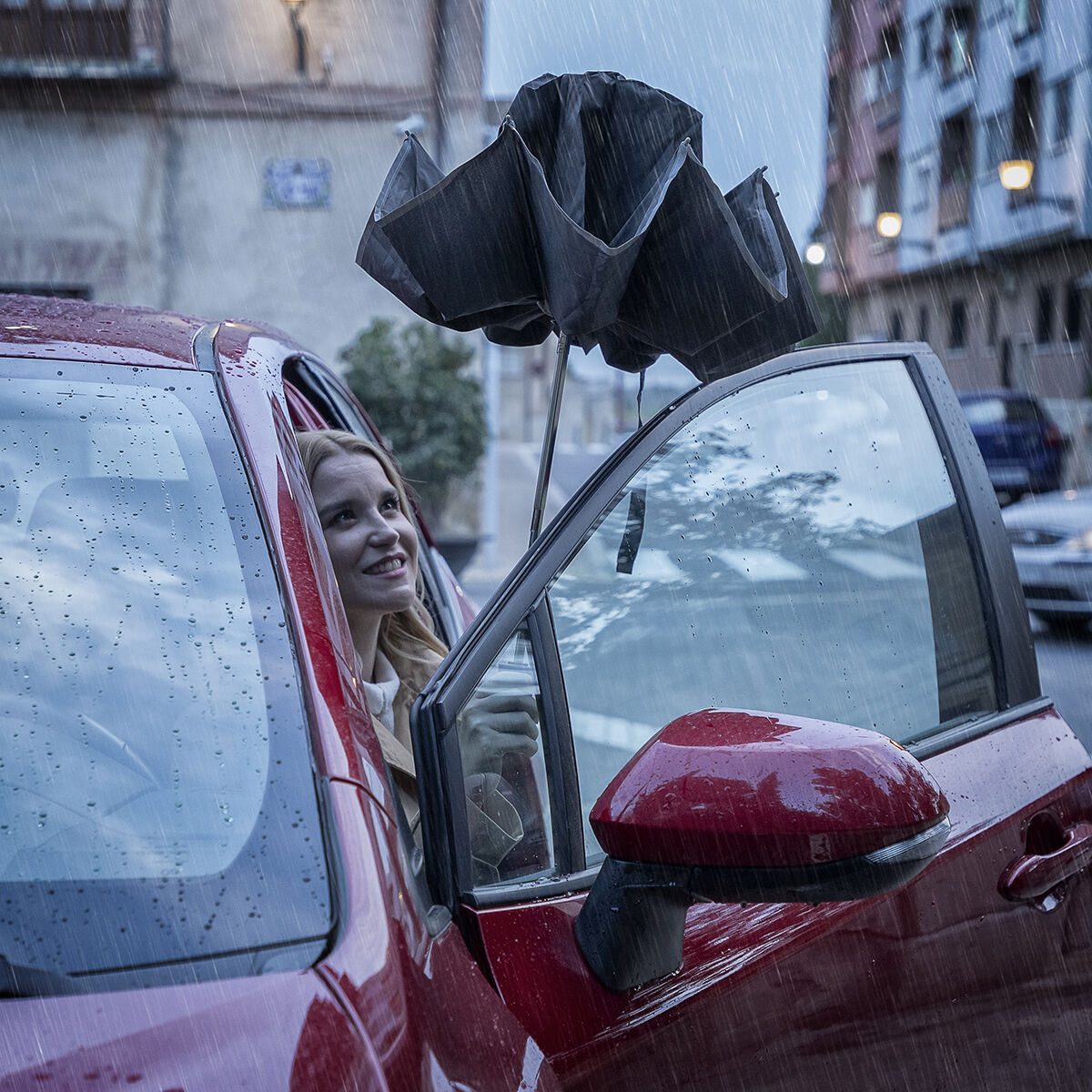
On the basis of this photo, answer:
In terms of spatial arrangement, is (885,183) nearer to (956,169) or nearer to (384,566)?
(956,169)

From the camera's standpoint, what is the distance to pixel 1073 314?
26.2m

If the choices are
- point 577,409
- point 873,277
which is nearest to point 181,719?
point 873,277

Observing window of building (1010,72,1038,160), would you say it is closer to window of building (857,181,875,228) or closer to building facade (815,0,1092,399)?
building facade (815,0,1092,399)

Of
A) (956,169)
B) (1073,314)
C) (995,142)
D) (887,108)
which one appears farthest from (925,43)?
(1073,314)

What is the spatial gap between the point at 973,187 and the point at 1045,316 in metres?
4.00

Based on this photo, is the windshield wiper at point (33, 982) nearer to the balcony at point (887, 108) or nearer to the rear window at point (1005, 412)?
the rear window at point (1005, 412)

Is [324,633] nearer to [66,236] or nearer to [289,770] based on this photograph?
[289,770]

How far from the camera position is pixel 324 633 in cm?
127

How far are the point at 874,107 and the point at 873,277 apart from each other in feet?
16.2

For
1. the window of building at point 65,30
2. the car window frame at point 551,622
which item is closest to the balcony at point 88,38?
the window of building at point 65,30

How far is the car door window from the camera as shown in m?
1.72

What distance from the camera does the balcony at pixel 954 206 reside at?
29.2 metres

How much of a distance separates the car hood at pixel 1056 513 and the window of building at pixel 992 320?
2086 centimetres

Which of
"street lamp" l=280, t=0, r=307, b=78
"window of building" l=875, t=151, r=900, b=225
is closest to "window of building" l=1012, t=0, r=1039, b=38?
"window of building" l=875, t=151, r=900, b=225
